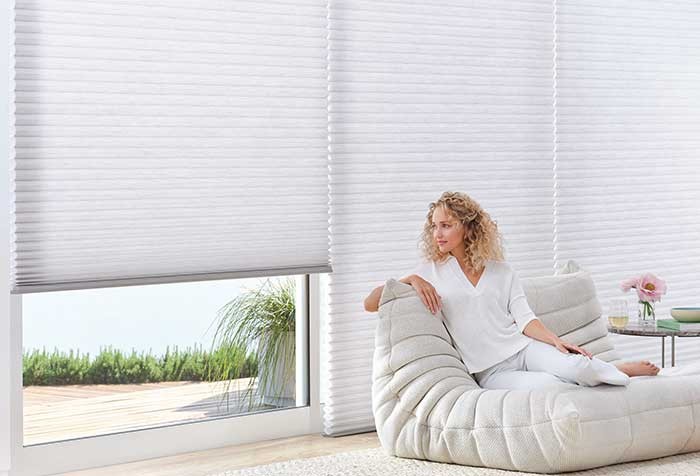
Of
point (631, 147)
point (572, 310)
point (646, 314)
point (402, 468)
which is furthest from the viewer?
point (631, 147)

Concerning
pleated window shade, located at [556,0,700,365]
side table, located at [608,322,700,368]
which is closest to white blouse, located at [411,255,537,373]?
side table, located at [608,322,700,368]

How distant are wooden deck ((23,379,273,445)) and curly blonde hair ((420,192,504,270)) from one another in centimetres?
113

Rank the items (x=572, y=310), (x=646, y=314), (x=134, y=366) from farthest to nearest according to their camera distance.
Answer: (x=646, y=314), (x=572, y=310), (x=134, y=366)

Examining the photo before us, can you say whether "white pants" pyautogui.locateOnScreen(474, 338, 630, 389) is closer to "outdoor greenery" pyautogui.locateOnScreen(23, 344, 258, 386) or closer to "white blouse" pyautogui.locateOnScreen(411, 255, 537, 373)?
"white blouse" pyautogui.locateOnScreen(411, 255, 537, 373)

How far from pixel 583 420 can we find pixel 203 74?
2128 millimetres

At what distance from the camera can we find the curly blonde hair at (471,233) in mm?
4121

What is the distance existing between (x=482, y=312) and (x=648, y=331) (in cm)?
92

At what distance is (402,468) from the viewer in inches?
147

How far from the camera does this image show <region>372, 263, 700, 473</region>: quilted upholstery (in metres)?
3.49

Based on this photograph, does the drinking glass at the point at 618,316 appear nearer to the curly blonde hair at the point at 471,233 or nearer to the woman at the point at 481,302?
the woman at the point at 481,302

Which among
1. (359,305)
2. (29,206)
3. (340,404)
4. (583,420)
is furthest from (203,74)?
(583,420)

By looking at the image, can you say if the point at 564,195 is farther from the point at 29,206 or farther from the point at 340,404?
the point at 29,206

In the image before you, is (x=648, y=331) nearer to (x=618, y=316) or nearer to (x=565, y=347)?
(x=618, y=316)

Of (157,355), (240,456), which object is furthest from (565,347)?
(157,355)
